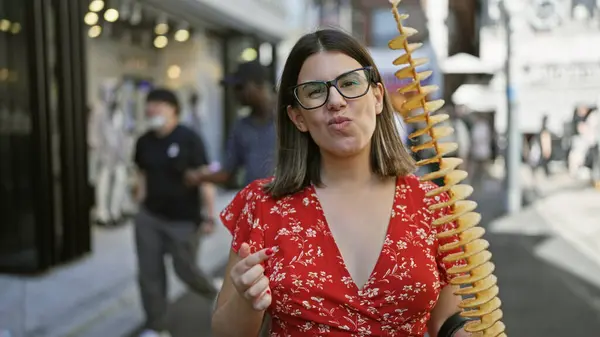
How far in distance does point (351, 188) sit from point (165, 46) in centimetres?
1174

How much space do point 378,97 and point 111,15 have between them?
8.21 metres

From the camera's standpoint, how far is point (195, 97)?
14.1 m

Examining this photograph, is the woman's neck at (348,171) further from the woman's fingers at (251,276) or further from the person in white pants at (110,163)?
the person in white pants at (110,163)

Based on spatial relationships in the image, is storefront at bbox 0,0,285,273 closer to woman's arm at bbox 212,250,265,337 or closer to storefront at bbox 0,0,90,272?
storefront at bbox 0,0,90,272

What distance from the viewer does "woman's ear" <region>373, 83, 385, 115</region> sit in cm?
207

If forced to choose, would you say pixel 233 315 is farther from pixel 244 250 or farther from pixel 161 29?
pixel 161 29

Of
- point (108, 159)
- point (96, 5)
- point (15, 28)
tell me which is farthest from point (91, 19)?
point (108, 159)

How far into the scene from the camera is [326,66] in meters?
1.97

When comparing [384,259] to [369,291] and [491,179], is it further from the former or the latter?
[491,179]

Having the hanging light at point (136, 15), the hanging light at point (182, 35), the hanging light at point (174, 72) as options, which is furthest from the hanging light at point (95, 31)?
the hanging light at point (174, 72)

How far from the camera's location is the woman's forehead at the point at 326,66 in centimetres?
196

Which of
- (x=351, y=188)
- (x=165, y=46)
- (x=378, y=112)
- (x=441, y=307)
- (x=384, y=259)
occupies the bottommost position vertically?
(x=441, y=307)

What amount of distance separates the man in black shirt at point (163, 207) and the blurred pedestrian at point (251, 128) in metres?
0.37

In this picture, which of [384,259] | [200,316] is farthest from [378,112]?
[200,316]
